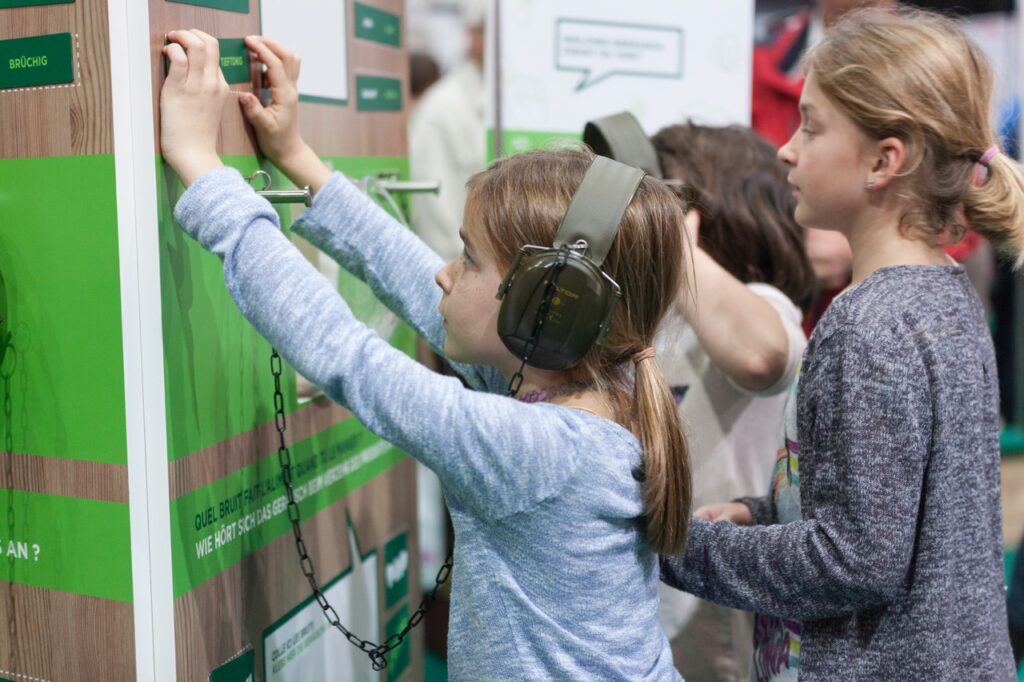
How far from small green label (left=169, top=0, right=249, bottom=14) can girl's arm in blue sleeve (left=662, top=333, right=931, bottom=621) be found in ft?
2.69

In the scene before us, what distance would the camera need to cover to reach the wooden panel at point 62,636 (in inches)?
46.7

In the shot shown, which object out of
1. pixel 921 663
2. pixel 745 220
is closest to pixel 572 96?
pixel 745 220

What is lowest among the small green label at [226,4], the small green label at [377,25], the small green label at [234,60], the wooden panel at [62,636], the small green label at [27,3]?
the wooden panel at [62,636]

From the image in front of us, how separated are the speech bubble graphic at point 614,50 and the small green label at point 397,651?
1147mm

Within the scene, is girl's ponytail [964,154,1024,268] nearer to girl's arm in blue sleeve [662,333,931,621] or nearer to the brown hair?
girl's arm in blue sleeve [662,333,931,621]

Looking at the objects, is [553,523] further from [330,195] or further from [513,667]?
[330,195]

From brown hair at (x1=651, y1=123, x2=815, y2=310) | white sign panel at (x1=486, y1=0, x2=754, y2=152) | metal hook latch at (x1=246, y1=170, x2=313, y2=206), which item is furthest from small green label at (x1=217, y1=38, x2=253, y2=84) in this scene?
white sign panel at (x1=486, y1=0, x2=754, y2=152)

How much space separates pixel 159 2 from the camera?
3.70ft

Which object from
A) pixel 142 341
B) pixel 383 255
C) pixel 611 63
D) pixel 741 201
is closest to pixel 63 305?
pixel 142 341

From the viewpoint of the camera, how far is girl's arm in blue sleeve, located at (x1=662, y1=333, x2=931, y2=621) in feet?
3.86

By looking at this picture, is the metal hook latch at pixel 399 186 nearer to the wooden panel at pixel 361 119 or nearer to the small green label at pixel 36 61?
the wooden panel at pixel 361 119

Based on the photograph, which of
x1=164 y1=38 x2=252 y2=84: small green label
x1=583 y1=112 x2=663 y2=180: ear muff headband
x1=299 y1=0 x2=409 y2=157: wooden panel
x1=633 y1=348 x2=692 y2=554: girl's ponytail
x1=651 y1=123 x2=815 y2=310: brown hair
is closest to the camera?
x1=633 y1=348 x2=692 y2=554: girl's ponytail

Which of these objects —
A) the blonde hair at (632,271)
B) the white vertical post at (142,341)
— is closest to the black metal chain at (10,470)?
the white vertical post at (142,341)

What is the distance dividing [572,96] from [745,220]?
0.60 metres
